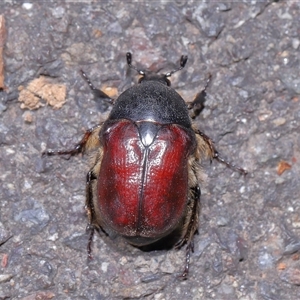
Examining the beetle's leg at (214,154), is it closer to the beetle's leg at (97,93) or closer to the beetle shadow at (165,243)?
the beetle shadow at (165,243)

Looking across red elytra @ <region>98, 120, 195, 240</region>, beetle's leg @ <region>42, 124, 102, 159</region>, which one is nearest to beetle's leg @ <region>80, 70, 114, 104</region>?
beetle's leg @ <region>42, 124, 102, 159</region>

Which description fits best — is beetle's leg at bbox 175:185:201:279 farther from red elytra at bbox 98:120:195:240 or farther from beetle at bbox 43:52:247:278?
red elytra at bbox 98:120:195:240

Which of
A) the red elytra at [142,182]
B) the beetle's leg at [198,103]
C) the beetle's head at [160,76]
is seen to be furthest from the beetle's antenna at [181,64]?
the red elytra at [142,182]

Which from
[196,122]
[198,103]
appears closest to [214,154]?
[196,122]

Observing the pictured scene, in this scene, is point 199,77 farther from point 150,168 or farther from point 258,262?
point 258,262

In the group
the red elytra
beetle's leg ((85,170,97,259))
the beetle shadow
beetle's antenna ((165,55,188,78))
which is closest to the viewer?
the red elytra

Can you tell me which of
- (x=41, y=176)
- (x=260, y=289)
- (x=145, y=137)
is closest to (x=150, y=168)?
(x=145, y=137)

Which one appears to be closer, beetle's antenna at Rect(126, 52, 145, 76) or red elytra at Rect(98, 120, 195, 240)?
red elytra at Rect(98, 120, 195, 240)
